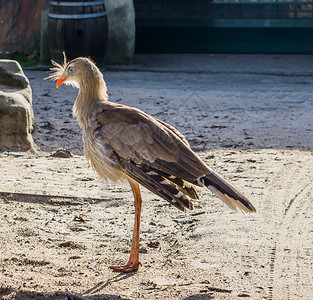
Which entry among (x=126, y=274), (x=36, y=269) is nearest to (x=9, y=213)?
(x=36, y=269)

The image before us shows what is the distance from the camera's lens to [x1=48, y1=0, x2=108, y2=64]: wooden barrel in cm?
1068

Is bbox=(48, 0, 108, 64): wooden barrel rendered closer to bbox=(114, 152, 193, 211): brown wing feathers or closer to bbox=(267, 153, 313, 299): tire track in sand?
bbox=(267, 153, 313, 299): tire track in sand

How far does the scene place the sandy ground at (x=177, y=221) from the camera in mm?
3707

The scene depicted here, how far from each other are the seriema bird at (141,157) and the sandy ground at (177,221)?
0.40 metres

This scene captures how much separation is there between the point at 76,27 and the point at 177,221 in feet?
22.1

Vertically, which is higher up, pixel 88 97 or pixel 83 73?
pixel 83 73

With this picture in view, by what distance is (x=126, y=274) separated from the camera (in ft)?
12.8

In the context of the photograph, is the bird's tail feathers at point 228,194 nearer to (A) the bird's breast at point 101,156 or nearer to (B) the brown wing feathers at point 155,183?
(B) the brown wing feathers at point 155,183

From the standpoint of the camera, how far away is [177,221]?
4.82 metres

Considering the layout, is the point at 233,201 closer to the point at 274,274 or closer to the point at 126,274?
the point at 274,274

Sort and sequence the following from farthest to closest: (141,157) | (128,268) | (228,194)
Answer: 1. (128,268)
2. (141,157)
3. (228,194)

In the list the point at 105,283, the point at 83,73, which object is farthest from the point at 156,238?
the point at 83,73

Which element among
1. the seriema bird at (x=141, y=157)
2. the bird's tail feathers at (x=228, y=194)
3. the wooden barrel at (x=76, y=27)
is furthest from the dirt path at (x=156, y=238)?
the wooden barrel at (x=76, y=27)

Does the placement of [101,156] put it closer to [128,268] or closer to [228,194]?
[128,268]
